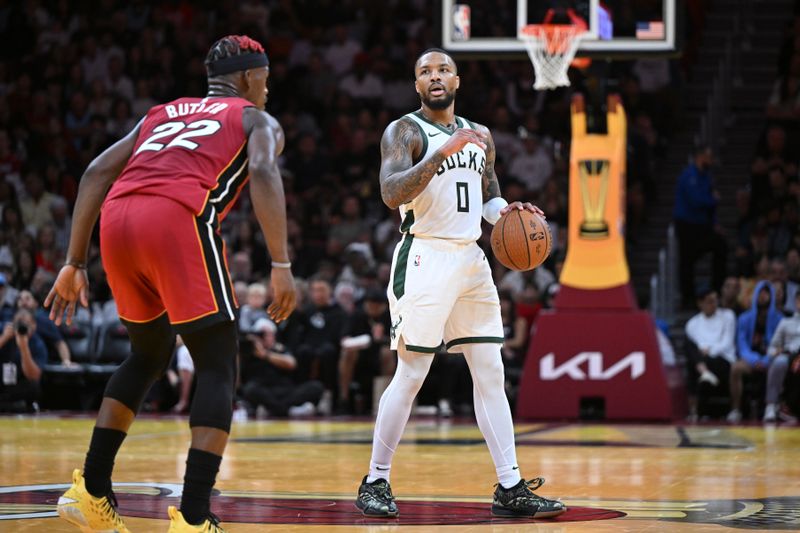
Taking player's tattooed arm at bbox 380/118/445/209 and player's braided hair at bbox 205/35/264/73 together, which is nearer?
player's braided hair at bbox 205/35/264/73

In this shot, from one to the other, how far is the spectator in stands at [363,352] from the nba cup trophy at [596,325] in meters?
2.19

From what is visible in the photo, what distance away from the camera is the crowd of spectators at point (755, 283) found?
1434 centimetres

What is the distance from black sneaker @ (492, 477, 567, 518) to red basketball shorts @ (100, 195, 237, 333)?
72.7 inches

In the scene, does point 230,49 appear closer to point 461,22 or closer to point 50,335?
point 461,22

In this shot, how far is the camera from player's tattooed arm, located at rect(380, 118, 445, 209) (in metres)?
6.27

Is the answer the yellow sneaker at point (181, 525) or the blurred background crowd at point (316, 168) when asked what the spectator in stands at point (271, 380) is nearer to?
the blurred background crowd at point (316, 168)

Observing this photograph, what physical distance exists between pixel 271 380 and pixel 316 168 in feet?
17.2

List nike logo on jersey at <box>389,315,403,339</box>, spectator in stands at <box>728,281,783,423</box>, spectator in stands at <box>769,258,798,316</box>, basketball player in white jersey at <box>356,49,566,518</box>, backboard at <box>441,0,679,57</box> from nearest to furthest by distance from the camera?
basketball player in white jersey at <box>356,49,566,518</box> → nike logo on jersey at <box>389,315,403,339</box> → backboard at <box>441,0,679,57</box> → spectator in stands at <box>728,281,783,423</box> → spectator in stands at <box>769,258,798,316</box>

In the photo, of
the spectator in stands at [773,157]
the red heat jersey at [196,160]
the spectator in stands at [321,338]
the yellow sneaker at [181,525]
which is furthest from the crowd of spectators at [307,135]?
the yellow sneaker at [181,525]

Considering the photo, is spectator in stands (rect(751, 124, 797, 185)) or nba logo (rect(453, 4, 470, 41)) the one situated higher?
nba logo (rect(453, 4, 470, 41))

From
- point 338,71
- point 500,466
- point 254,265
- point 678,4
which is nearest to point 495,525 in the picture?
point 500,466

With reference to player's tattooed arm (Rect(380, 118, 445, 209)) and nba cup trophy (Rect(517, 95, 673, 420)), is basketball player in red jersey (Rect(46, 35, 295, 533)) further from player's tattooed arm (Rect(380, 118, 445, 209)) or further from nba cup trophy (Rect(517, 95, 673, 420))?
nba cup trophy (Rect(517, 95, 673, 420))

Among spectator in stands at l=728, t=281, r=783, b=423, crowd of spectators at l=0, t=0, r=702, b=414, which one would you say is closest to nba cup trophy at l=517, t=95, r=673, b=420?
crowd of spectators at l=0, t=0, r=702, b=414

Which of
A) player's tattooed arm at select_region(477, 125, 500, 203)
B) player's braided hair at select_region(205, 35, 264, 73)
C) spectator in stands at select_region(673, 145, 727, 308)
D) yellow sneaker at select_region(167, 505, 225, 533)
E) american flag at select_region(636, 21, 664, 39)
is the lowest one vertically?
spectator in stands at select_region(673, 145, 727, 308)
